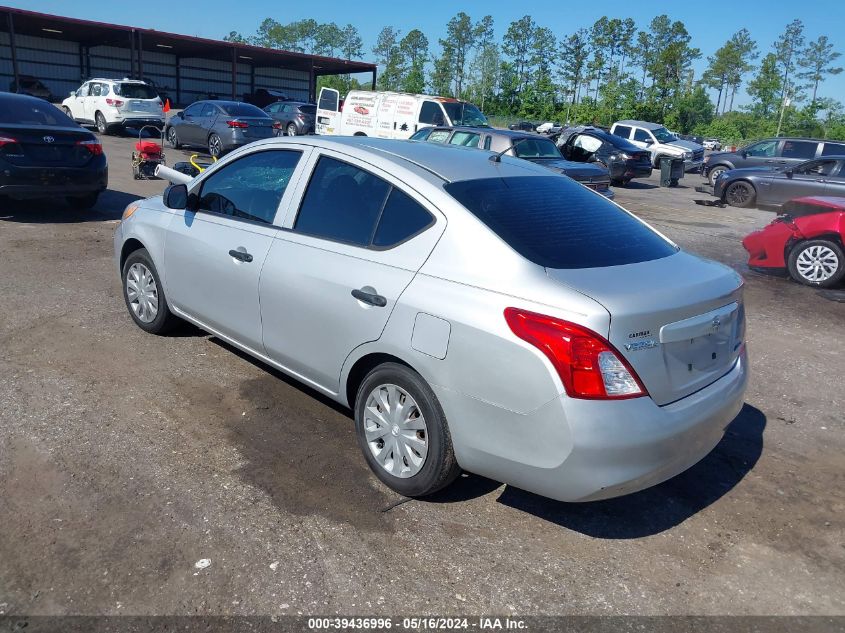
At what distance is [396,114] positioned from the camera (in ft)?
63.2

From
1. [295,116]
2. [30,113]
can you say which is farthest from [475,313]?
[295,116]

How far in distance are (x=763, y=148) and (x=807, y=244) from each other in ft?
43.8

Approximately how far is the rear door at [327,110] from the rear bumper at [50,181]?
12453mm

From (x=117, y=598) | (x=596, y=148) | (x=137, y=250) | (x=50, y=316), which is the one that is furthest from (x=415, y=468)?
(x=596, y=148)

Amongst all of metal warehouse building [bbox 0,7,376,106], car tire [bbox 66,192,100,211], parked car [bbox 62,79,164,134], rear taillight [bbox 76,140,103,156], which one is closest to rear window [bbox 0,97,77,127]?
rear taillight [bbox 76,140,103,156]

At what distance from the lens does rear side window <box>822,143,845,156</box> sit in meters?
19.1

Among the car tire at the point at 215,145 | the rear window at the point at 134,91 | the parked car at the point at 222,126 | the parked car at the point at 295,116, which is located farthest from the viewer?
the parked car at the point at 295,116

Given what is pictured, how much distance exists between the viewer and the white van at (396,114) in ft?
61.4

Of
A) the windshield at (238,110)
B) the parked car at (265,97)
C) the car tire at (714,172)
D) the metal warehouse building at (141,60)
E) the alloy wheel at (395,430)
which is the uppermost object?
the metal warehouse building at (141,60)

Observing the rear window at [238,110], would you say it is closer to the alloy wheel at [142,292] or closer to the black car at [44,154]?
the black car at [44,154]

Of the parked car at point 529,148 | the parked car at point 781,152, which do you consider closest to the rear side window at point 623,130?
the parked car at point 781,152

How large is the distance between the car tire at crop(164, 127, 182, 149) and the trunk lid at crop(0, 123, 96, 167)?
467 inches

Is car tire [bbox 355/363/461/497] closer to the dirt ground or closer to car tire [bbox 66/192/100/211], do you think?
the dirt ground

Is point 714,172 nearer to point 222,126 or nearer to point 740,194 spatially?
point 740,194
